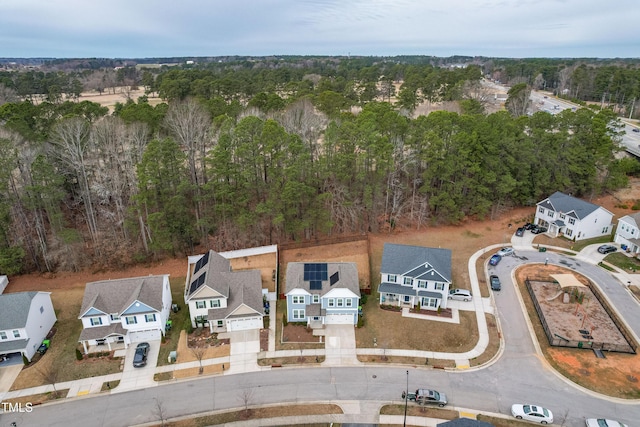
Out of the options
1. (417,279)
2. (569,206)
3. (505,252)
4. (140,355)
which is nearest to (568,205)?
(569,206)

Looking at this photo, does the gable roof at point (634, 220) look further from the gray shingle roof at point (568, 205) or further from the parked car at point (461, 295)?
the parked car at point (461, 295)

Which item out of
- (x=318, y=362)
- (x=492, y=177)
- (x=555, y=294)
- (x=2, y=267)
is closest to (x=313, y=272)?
(x=318, y=362)

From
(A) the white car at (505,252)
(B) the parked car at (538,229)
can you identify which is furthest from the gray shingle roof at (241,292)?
(B) the parked car at (538,229)

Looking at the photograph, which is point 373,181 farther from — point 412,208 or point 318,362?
point 318,362

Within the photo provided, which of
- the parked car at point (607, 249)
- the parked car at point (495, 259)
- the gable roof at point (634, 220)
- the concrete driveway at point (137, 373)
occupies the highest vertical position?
the gable roof at point (634, 220)

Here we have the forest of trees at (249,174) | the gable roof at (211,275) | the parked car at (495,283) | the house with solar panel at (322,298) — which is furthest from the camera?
the forest of trees at (249,174)
